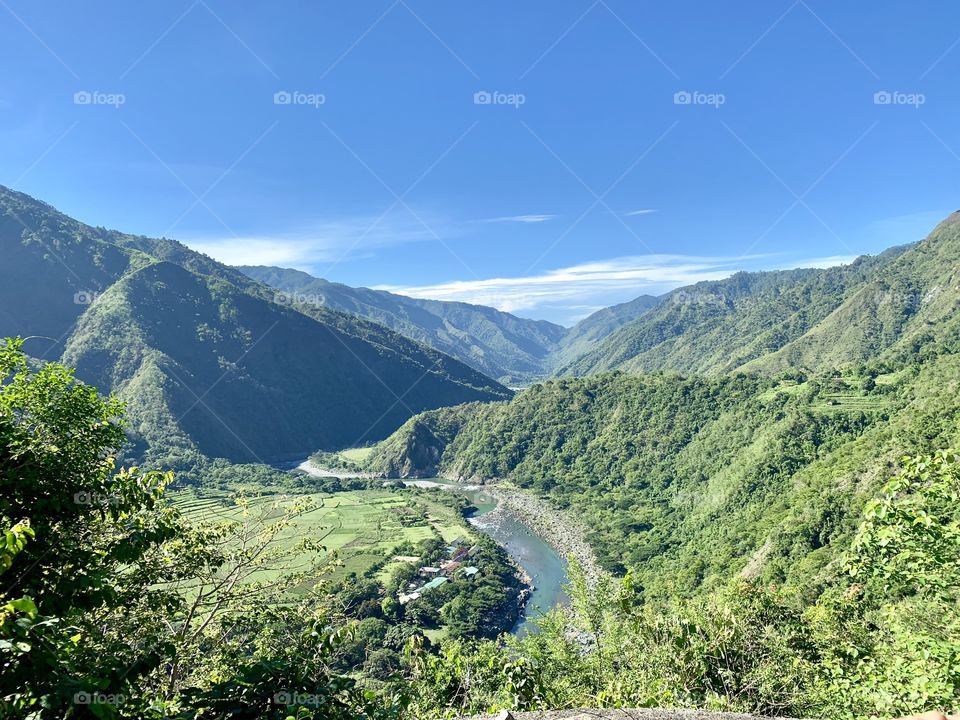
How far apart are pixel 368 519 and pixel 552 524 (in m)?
34.0

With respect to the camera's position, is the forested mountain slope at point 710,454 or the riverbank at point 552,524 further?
the riverbank at point 552,524

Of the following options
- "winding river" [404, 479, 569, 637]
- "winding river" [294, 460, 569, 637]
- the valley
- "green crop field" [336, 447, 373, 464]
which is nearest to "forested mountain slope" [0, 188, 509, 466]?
the valley

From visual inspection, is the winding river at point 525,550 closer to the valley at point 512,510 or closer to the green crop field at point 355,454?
the valley at point 512,510

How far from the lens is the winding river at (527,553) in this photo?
53.3 meters

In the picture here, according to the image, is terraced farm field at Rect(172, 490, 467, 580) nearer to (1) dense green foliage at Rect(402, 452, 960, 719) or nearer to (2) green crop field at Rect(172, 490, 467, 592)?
(2) green crop field at Rect(172, 490, 467, 592)

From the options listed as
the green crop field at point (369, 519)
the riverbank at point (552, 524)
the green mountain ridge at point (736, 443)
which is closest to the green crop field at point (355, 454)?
the green mountain ridge at point (736, 443)

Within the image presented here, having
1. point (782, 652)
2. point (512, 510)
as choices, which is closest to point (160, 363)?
point (512, 510)

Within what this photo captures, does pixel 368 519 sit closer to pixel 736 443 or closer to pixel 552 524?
pixel 552 524

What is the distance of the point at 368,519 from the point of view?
3575 inches

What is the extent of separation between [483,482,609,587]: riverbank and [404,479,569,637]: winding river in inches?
47.6

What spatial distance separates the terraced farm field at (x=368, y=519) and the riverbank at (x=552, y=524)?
12.6m

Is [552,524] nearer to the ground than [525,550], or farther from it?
farther from it

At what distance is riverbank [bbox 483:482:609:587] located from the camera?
65.4 m

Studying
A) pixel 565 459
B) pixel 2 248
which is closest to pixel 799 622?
pixel 565 459
